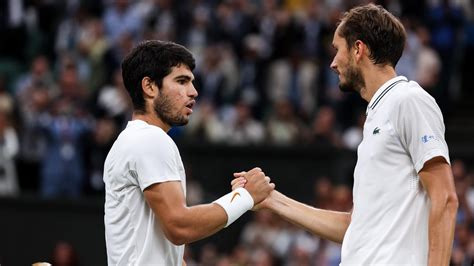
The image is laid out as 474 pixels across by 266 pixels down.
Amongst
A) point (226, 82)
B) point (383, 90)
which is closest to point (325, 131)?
point (226, 82)

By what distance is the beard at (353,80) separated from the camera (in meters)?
6.21

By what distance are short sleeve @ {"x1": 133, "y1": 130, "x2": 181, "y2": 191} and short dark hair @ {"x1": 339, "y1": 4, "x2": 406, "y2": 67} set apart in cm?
114

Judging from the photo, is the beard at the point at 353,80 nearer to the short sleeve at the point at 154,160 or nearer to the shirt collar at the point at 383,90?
the shirt collar at the point at 383,90

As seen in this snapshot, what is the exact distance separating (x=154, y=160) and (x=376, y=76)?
126cm

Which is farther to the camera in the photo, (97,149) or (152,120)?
(97,149)

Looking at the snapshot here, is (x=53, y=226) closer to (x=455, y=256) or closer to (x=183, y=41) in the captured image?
(x=183, y=41)

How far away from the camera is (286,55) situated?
1742 cm

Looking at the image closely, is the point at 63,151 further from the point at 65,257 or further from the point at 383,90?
the point at 383,90

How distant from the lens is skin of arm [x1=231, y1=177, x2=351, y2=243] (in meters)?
6.71

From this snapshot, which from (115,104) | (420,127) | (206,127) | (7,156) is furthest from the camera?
(115,104)

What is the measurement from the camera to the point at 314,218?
22.3 feet

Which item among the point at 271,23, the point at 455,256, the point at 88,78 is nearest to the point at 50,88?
the point at 88,78

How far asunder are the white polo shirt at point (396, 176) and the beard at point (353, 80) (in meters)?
0.16

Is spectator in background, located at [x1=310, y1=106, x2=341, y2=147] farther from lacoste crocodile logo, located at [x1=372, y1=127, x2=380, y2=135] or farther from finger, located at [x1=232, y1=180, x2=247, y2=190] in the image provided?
lacoste crocodile logo, located at [x1=372, y1=127, x2=380, y2=135]
